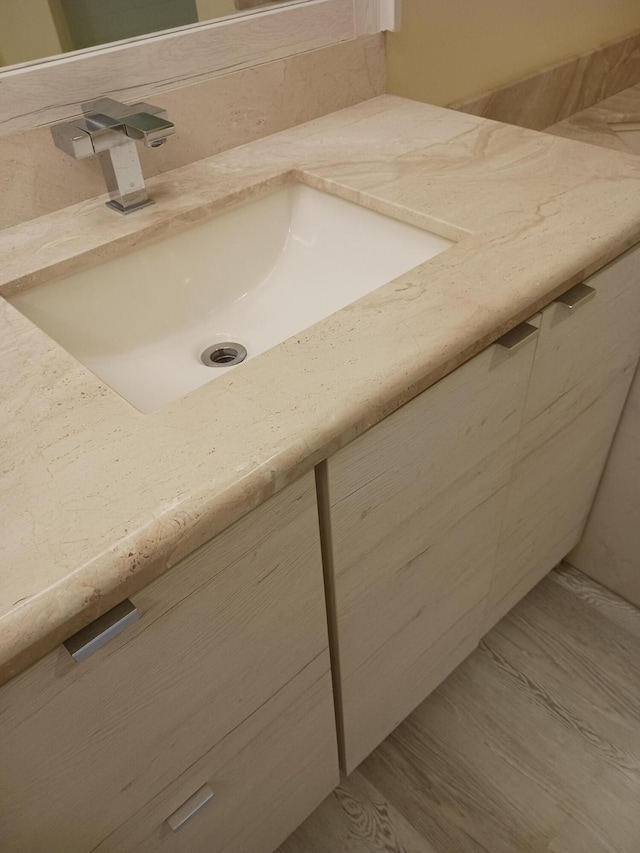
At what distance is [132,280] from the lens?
2.78 feet

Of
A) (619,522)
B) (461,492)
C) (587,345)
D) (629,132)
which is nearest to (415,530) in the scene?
(461,492)

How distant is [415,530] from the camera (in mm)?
788

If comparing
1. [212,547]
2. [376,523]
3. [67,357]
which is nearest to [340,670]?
[376,523]

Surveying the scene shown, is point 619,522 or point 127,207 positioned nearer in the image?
point 127,207

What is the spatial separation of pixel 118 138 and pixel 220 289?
0.22 meters

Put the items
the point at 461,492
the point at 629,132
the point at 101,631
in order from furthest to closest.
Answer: the point at 629,132, the point at 461,492, the point at 101,631

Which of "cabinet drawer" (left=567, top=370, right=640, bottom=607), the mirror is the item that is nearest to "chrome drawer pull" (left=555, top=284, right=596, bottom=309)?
"cabinet drawer" (left=567, top=370, right=640, bottom=607)

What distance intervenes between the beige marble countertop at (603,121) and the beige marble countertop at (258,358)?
1.61ft

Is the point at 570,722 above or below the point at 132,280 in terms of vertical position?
below

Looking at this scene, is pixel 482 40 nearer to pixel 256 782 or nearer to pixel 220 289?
pixel 220 289

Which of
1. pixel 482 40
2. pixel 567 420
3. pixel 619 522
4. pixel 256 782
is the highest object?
pixel 482 40

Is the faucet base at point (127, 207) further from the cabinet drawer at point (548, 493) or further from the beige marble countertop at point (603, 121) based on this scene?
the beige marble countertop at point (603, 121)

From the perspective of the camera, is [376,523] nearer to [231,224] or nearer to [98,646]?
[98,646]

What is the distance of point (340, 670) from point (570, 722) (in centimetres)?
63
